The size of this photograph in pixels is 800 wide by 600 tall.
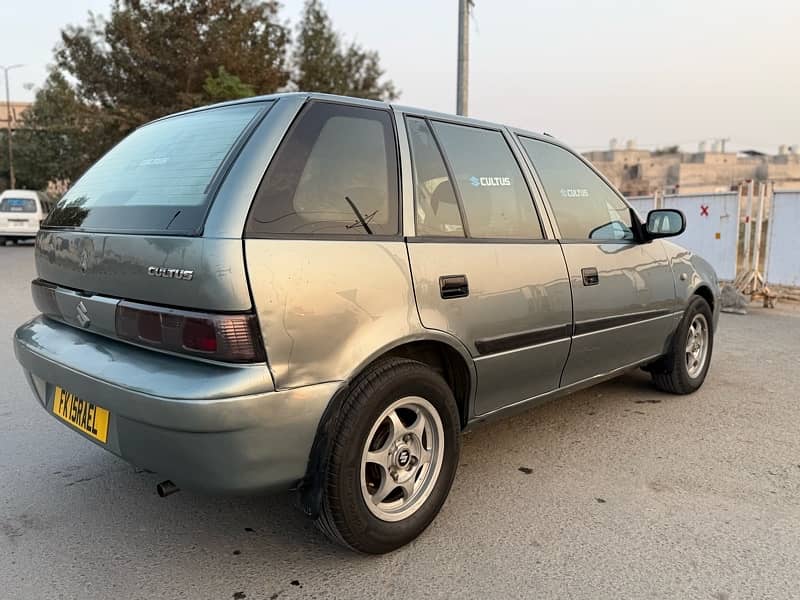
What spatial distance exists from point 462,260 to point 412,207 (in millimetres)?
329

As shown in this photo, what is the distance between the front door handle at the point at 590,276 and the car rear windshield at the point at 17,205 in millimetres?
19971

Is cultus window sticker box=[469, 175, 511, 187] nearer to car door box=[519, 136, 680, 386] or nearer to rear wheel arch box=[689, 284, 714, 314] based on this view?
car door box=[519, 136, 680, 386]

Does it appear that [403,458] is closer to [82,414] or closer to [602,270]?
[82,414]

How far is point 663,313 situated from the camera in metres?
4.07

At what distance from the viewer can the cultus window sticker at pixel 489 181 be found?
2.99 metres

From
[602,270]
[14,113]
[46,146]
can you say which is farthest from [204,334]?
[14,113]

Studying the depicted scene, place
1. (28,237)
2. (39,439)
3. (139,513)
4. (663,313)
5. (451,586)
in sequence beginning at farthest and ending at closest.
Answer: (28,237) < (663,313) < (39,439) < (139,513) < (451,586)

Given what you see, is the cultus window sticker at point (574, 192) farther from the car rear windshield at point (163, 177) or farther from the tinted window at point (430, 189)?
the car rear windshield at point (163, 177)

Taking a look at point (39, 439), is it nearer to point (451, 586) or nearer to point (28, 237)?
point (451, 586)

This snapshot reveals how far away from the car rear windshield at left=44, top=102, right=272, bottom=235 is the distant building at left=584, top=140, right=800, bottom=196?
174ft

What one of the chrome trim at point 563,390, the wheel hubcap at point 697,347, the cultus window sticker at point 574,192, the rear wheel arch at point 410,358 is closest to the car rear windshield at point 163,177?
the rear wheel arch at point 410,358

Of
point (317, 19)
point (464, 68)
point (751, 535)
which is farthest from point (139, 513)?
point (317, 19)

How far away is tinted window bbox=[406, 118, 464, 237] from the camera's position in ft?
8.77

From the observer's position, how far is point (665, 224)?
154 inches
